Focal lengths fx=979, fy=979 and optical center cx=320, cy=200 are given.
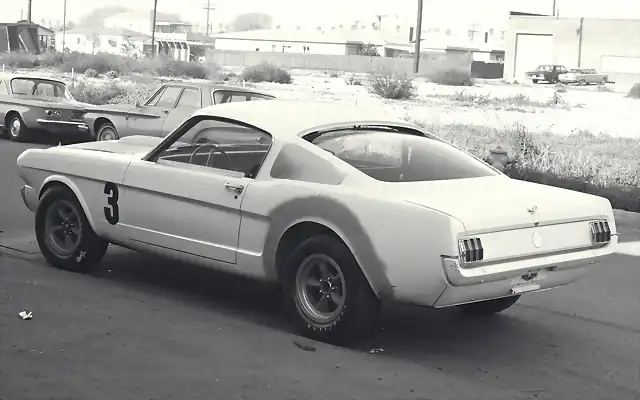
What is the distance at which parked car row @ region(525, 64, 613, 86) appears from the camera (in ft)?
220

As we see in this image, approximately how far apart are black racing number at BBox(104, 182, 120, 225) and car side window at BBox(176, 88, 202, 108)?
26.8 ft

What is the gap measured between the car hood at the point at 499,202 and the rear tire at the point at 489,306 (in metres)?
0.89

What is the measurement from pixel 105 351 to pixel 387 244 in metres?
1.75

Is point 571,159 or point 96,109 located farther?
Answer: point 96,109

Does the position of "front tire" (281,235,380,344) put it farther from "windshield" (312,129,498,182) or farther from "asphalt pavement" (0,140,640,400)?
"windshield" (312,129,498,182)

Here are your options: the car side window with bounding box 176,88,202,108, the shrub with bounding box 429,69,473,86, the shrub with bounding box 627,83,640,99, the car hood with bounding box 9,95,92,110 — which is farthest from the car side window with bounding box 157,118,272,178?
the shrub with bounding box 429,69,473,86

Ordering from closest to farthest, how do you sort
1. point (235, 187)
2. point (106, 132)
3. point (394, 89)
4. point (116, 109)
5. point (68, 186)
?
point (235, 187) → point (68, 186) → point (116, 109) → point (106, 132) → point (394, 89)

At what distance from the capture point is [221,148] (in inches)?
275

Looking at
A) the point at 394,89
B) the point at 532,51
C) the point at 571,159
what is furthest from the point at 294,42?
the point at 571,159

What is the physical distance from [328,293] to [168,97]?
11143 millimetres

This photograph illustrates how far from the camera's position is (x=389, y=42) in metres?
124

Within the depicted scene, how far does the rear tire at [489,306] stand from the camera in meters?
6.95

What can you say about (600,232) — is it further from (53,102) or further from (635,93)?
(635,93)

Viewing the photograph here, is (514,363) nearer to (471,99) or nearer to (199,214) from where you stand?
(199,214)
